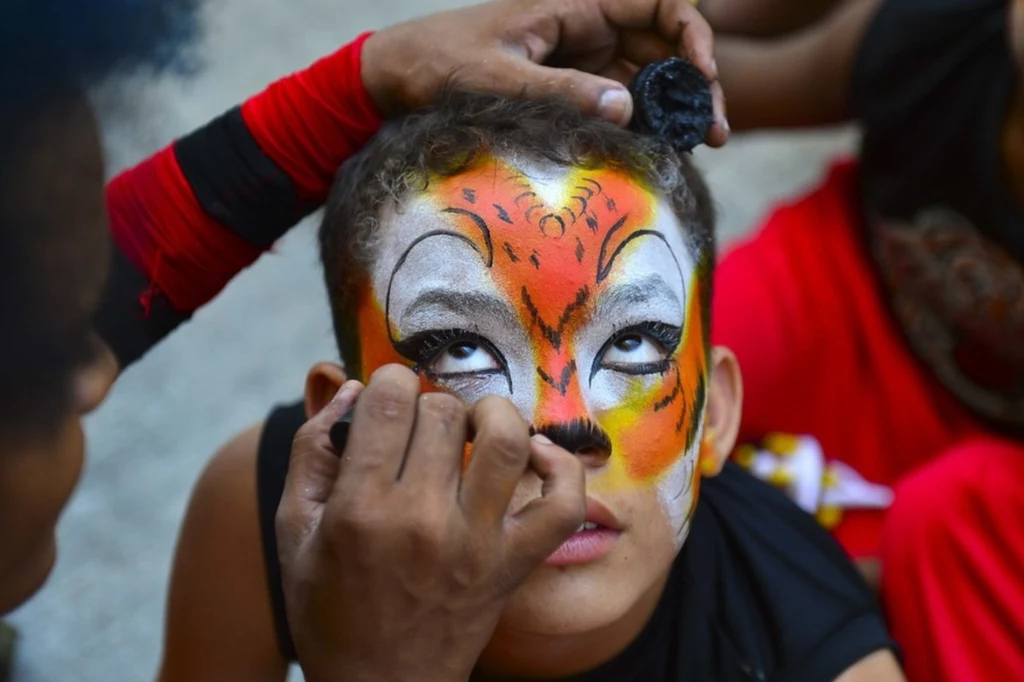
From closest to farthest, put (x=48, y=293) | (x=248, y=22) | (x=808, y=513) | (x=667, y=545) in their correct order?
(x=48, y=293) → (x=667, y=545) → (x=808, y=513) → (x=248, y=22)

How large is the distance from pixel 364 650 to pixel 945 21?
1.19m

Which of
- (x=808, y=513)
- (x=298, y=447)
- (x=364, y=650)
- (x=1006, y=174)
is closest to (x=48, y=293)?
(x=298, y=447)

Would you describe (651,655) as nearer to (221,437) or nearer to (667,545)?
(667,545)

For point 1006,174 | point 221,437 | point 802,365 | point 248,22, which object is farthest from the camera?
point 248,22

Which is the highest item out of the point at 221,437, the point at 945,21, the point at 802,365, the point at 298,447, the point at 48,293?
the point at 48,293

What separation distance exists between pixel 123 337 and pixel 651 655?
0.61 m

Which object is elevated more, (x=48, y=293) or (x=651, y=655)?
(x=48, y=293)

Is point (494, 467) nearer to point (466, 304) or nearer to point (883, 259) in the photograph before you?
point (466, 304)

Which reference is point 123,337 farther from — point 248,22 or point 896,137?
point 248,22

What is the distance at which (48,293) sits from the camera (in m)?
0.76

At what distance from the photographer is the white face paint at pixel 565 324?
0.96 m

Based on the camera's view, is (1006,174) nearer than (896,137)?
Yes

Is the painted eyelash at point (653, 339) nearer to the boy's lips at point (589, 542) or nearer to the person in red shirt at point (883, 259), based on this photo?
the boy's lips at point (589, 542)

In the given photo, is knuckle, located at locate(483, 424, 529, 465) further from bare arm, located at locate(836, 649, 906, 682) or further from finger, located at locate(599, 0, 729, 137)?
bare arm, located at locate(836, 649, 906, 682)
